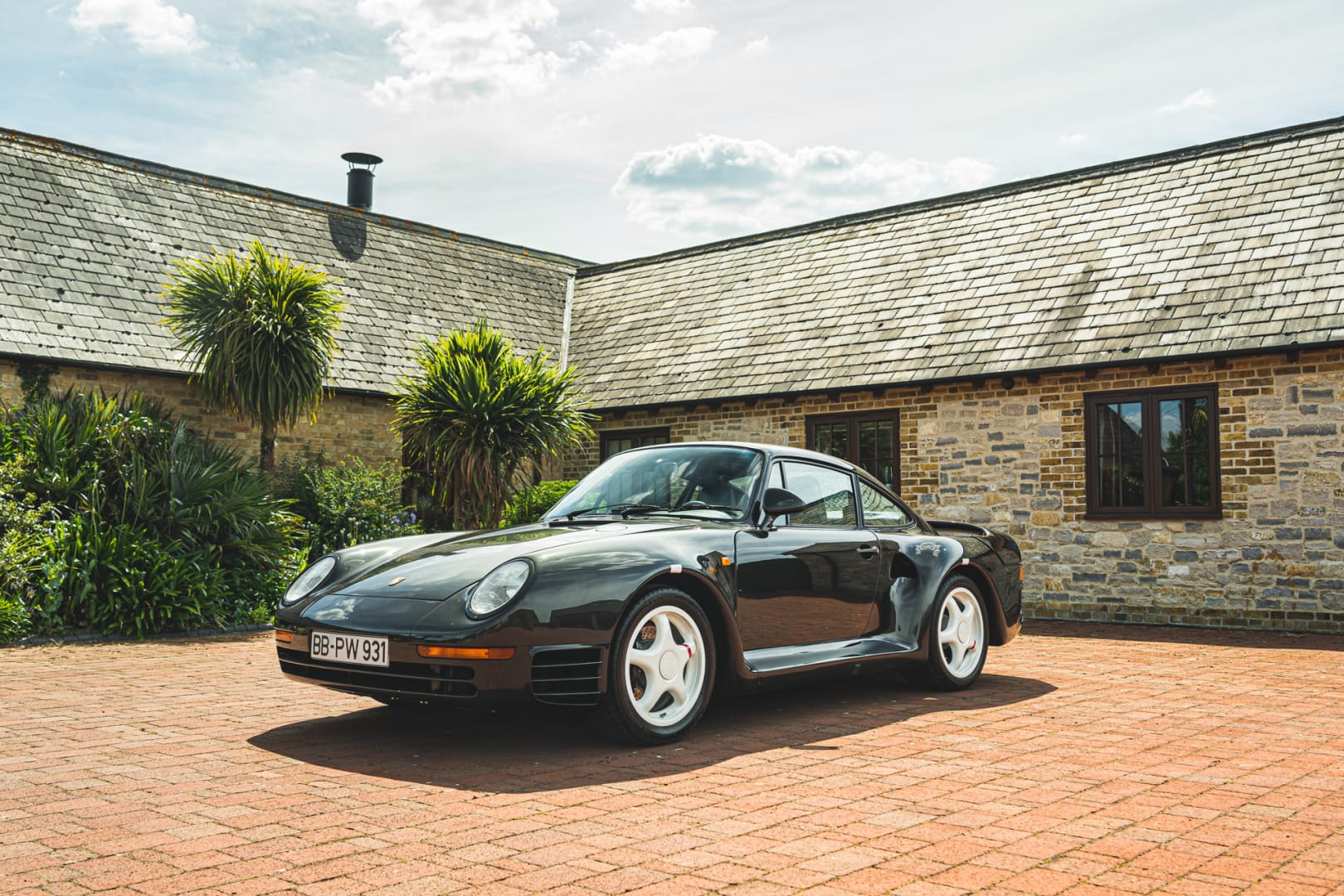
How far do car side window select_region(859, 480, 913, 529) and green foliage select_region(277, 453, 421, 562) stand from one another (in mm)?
8041

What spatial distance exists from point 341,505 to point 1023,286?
8.84 metres

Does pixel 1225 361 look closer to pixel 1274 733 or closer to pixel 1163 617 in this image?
pixel 1163 617

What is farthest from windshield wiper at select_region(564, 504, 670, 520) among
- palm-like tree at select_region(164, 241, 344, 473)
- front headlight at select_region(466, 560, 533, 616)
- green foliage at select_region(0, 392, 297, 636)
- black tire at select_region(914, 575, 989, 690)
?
palm-like tree at select_region(164, 241, 344, 473)

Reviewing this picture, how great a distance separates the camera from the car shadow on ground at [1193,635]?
9.83 meters

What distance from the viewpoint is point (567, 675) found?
4598 mm

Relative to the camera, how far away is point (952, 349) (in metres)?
13.3

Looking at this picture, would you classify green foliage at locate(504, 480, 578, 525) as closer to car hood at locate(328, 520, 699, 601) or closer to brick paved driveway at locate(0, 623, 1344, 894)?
brick paved driveway at locate(0, 623, 1344, 894)

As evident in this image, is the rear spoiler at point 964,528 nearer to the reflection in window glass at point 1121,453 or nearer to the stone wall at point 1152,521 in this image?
the stone wall at point 1152,521

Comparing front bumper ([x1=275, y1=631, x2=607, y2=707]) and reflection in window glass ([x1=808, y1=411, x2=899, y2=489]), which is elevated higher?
reflection in window glass ([x1=808, y1=411, x2=899, y2=489])

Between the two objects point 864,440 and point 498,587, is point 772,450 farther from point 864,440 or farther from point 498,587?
point 864,440

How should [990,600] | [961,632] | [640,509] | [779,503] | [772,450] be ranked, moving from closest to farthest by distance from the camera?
[779,503] < [640,509] < [772,450] < [961,632] < [990,600]

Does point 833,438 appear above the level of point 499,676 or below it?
above

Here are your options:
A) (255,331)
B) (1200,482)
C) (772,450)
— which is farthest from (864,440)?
(772,450)

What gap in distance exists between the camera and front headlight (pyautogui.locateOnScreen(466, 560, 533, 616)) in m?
4.57
